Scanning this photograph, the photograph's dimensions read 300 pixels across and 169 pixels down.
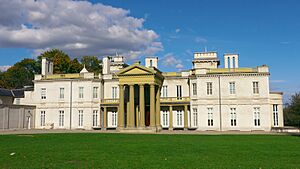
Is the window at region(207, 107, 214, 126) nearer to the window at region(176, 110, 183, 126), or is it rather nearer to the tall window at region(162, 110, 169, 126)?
the window at region(176, 110, 183, 126)

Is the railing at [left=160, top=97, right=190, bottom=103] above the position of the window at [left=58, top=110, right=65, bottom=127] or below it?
above

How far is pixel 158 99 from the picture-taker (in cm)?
3891

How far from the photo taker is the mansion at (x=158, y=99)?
3756 cm

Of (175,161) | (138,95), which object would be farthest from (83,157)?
(138,95)

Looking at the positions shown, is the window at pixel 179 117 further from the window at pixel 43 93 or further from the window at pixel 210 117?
the window at pixel 43 93

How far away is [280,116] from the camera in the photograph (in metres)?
37.8

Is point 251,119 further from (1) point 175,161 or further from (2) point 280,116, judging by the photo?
(1) point 175,161

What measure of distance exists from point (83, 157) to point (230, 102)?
1131 inches

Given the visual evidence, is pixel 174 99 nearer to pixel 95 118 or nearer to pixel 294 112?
pixel 95 118

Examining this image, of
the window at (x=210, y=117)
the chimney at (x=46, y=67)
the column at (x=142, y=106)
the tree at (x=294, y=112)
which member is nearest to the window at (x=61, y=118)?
the chimney at (x=46, y=67)

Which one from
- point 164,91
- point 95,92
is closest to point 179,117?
point 164,91

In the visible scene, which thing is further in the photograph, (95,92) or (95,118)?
(95,92)

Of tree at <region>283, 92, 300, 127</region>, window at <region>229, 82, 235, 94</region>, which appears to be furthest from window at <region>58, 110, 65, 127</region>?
tree at <region>283, 92, 300, 127</region>

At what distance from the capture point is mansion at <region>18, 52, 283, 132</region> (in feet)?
123
